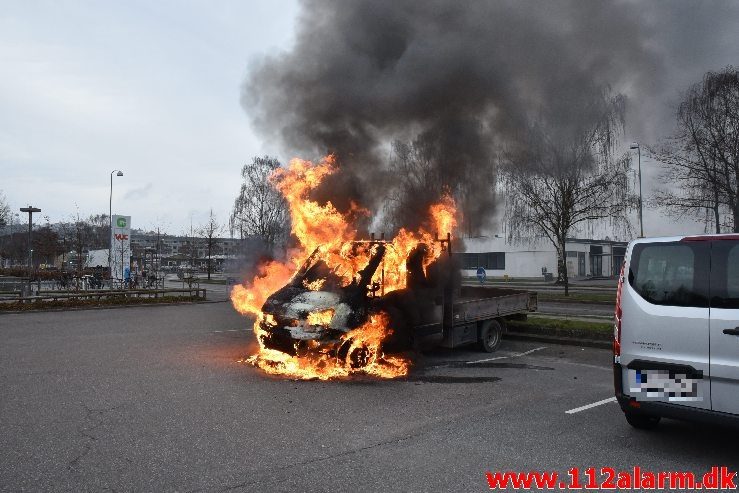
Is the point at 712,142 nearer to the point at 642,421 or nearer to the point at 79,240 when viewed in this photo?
the point at 642,421

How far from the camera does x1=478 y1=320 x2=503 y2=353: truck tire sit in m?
9.45

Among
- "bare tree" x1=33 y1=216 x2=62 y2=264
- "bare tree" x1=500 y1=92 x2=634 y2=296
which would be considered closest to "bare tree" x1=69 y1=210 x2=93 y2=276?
"bare tree" x1=33 y1=216 x2=62 y2=264

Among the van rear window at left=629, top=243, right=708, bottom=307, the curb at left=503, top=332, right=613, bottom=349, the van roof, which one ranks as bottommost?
the curb at left=503, top=332, right=613, bottom=349

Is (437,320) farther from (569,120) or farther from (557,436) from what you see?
(569,120)

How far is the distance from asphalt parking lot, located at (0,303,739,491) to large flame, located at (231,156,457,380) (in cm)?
47

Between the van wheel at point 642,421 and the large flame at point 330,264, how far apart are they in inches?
128

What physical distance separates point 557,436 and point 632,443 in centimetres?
63

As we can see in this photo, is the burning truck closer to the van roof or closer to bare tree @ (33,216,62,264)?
the van roof

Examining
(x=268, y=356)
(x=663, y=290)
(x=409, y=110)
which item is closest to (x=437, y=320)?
(x=268, y=356)

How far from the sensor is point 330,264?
8711 millimetres

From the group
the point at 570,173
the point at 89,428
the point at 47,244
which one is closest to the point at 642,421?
the point at 89,428

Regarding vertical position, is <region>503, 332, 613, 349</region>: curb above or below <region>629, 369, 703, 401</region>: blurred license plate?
below

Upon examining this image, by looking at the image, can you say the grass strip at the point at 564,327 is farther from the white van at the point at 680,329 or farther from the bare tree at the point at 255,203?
the bare tree at the point at 255,203

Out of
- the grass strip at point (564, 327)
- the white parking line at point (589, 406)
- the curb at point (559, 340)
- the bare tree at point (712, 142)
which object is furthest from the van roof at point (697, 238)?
the bare tree at point (712, 142)
